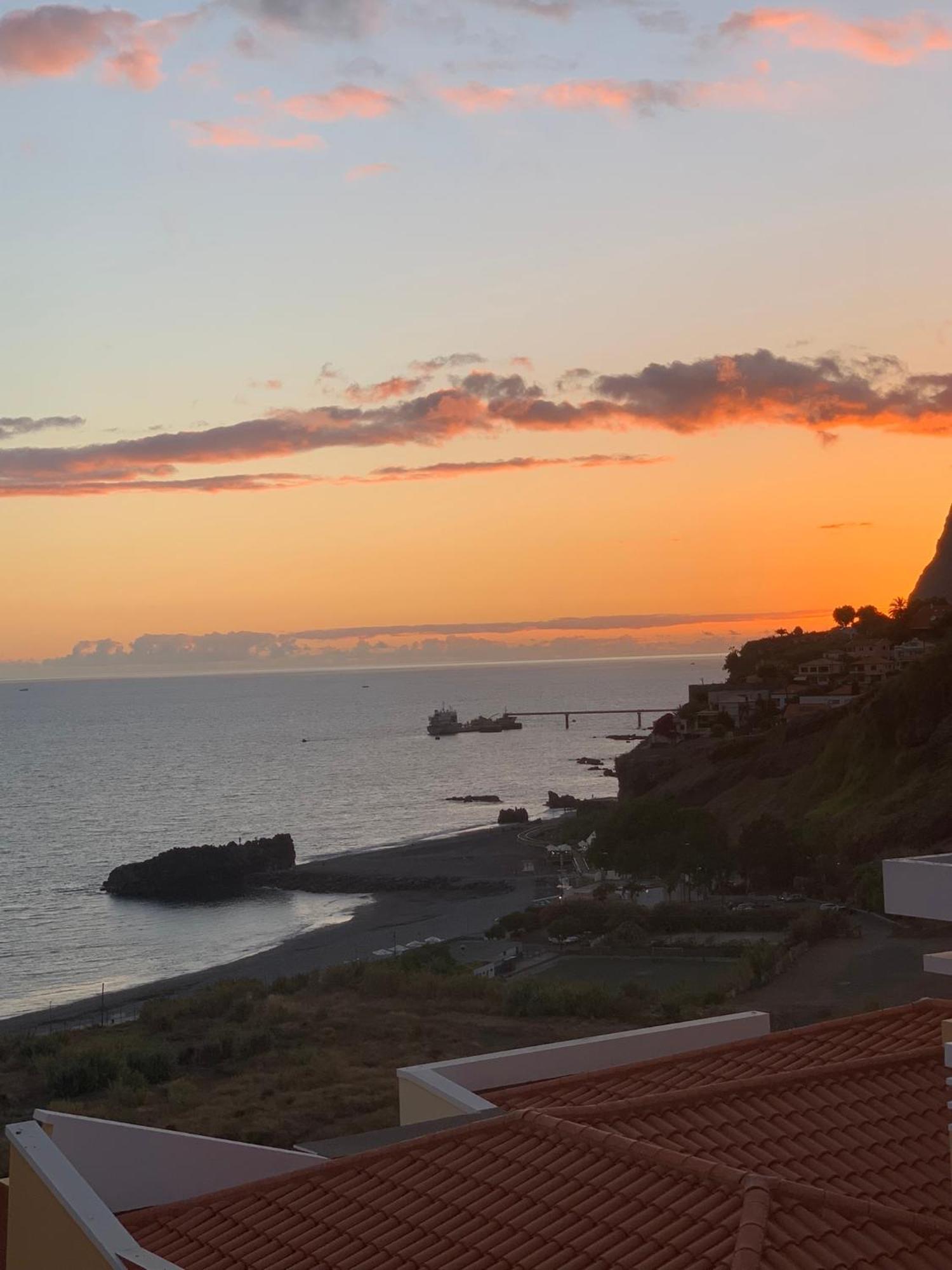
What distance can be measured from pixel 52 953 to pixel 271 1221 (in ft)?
134

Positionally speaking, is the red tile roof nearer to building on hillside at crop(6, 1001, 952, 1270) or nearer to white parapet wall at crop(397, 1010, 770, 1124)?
building on hillside at crop(6, 1001, 952, 1270)

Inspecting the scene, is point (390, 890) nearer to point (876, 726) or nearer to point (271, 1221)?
point (876, 726)

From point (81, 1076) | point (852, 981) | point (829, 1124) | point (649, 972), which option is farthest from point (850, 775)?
point (829, 1124)

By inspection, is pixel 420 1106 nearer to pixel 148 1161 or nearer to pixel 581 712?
pixel 148 1161

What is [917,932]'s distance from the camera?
95.0ft

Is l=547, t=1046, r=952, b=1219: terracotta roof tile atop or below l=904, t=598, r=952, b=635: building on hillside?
below

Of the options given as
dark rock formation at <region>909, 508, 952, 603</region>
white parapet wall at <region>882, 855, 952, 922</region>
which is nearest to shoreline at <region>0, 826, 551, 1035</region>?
white parapet wall at <region>882, 855, 952, 922</region>

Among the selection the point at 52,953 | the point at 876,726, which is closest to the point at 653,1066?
the point at 52,953

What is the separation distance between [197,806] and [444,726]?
73.7m

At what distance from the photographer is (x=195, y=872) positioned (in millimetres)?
56219

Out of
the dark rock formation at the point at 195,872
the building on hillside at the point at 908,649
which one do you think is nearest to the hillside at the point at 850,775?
the dark rock formation at the point at 195,872

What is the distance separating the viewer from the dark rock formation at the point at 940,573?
114062 mm

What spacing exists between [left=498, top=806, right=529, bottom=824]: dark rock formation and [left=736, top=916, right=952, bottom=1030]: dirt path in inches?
1752

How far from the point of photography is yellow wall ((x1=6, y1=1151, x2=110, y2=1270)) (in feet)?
17.4
